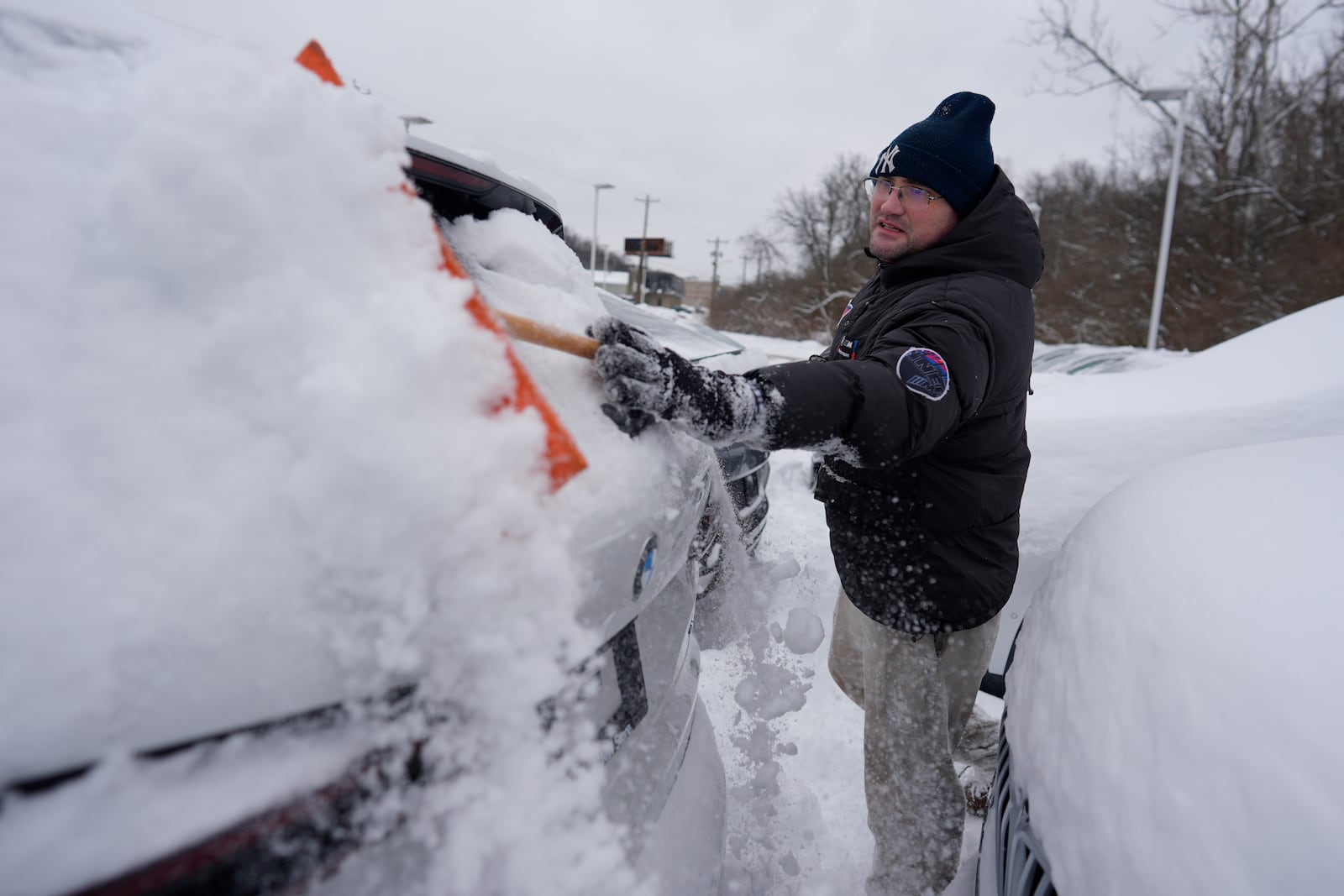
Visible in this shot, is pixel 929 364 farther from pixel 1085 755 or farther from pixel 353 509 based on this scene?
pixel 353 509

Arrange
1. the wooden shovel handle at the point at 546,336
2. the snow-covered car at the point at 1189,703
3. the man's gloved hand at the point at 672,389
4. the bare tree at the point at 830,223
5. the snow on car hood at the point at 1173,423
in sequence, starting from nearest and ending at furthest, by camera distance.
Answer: the snow-covered car at the point at 1189,703, the wooden shovel handle at the point at 546,336, the man's gloved hand at the point at 672,389, the snow on car hood at the point at 1173,423, the bare tree at the point at 830,223

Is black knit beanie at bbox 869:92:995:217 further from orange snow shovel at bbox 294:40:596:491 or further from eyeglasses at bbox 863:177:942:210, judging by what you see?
orange snow shovel at bbox 294:40:596:491

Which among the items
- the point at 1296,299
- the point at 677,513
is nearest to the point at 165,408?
the point at 677,513

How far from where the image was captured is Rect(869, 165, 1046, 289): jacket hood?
1687 millimetres

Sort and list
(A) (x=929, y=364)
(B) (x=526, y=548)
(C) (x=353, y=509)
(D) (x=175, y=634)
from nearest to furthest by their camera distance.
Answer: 1. (D) (x=175, y=634)
2. (C) (x=353, y=509)
3. (B) (x=526, y=548)
4. (A) (x=929, y=364)

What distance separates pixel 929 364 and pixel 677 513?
1.95ft

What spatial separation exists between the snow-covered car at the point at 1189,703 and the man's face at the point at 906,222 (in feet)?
2.75

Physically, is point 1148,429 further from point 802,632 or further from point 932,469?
point 802,632

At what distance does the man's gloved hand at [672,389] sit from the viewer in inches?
44.9

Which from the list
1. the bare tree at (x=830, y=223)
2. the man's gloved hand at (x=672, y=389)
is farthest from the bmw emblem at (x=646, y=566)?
the bare tree at (x=830, y=223)

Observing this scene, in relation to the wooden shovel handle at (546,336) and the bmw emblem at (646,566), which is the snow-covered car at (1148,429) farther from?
the wooden shovel handle at (546,336)

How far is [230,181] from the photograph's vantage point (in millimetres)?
772

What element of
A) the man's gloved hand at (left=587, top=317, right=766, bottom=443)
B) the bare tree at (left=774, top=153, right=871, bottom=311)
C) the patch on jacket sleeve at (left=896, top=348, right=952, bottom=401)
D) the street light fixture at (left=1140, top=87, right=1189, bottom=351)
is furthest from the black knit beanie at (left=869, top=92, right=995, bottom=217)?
the bare tree at (left=774, top=153, right=871, bottom=311)

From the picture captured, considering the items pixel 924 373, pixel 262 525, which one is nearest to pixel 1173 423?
pixel 924 373
